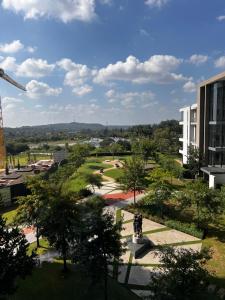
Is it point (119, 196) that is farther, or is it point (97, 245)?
point (119, 196)

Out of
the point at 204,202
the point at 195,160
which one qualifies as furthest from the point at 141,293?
the point at 195,160

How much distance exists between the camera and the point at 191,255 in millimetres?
12078

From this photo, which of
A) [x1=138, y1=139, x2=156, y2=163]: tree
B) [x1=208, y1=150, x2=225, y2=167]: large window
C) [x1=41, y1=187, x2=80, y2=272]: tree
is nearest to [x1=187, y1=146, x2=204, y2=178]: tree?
[x1=208, y1=150, x2=225, y2=167]: large window

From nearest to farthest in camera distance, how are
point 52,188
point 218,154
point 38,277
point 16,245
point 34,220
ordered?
point 16,245 < point 38,277 < point 52,188 < point 34,220 < point 218,154

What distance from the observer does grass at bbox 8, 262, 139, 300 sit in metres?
16.3

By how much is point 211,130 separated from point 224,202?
1870cm

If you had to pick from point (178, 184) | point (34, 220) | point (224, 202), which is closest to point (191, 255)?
point (34, 220)

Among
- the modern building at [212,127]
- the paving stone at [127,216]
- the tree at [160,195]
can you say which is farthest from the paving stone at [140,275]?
the modern building at [212,127]

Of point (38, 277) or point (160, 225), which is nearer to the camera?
point (38, 277)

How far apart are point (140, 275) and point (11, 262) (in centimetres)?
839

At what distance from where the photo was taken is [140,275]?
18562 millimetres

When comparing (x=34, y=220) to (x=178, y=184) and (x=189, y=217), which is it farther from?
(x=178, y=184)

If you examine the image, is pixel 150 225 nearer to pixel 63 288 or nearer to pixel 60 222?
pixel 63 288

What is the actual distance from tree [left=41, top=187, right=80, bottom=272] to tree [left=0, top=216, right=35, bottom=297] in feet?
7.53
